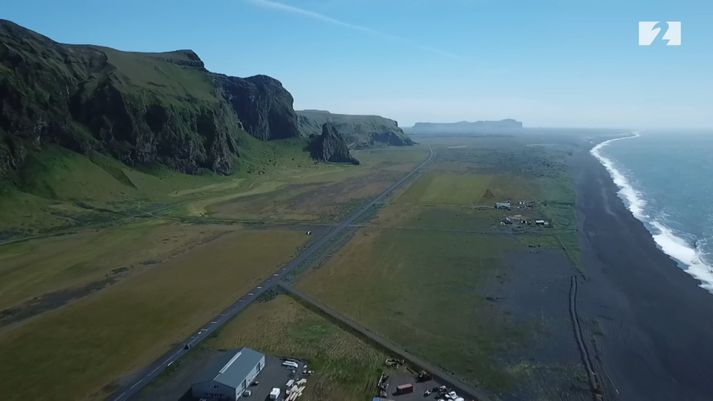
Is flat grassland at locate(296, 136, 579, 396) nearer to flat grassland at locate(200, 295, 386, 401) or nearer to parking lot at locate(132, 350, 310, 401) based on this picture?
flat grassland at locate(200, 295, 386, 401)

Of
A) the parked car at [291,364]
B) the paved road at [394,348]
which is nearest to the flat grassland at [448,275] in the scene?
the paved road at [394,348]

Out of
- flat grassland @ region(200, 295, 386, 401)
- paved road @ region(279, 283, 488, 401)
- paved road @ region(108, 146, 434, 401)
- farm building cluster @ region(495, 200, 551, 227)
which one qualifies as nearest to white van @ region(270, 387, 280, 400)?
A: flat grassland @ region(200, 295, 386, 401)

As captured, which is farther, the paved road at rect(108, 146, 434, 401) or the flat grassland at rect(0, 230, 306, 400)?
the flat grassland at rect(0, 230, 306, 400)

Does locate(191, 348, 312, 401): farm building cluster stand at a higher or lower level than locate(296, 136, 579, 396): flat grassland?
higher

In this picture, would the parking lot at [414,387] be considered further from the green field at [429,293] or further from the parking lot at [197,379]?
the parking lot at [197,379]

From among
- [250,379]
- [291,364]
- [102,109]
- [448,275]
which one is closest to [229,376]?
[250,379]

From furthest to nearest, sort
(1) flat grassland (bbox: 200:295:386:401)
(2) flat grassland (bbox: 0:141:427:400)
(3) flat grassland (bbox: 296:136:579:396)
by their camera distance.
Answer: (3) flat grassland (bbox: 296:136:579:396)
(2) flat grassland (bbox: 0:141:427:400)
(1) flat grassland (bbox: 200:295:386:401)

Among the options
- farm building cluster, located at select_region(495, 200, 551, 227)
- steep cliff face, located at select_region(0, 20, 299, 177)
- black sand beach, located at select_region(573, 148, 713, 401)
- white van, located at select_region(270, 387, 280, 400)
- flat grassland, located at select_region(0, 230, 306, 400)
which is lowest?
black sand beach, located at select_region(573, 148, 713, 401)

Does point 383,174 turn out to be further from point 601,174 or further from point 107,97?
A: point 107,97

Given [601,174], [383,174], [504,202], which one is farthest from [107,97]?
[601,174]
